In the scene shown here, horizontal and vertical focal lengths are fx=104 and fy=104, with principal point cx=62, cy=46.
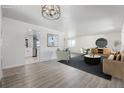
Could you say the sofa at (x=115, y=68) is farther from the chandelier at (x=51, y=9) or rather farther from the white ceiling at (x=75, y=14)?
the chandelier at (x=51, y=9)

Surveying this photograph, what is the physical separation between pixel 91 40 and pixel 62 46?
220 centimetres

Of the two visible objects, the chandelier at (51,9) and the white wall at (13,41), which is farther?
the white wall at (13,41)

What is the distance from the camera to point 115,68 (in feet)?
10.2

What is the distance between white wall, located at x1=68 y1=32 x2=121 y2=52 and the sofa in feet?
10.3

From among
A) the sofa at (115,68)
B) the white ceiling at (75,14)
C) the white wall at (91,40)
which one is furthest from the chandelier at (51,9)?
the white wall at (91,40)

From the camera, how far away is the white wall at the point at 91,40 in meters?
6.53

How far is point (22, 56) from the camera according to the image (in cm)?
479

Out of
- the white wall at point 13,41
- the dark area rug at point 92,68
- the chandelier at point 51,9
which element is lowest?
the dark area rug at point 92,68

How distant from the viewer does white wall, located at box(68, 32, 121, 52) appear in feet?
21.4

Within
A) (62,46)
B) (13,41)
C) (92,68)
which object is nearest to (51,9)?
(13,41)

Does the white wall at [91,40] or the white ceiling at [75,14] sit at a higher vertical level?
the white ceiling at [75,14]

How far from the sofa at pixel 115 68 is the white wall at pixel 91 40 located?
10.3 feet
